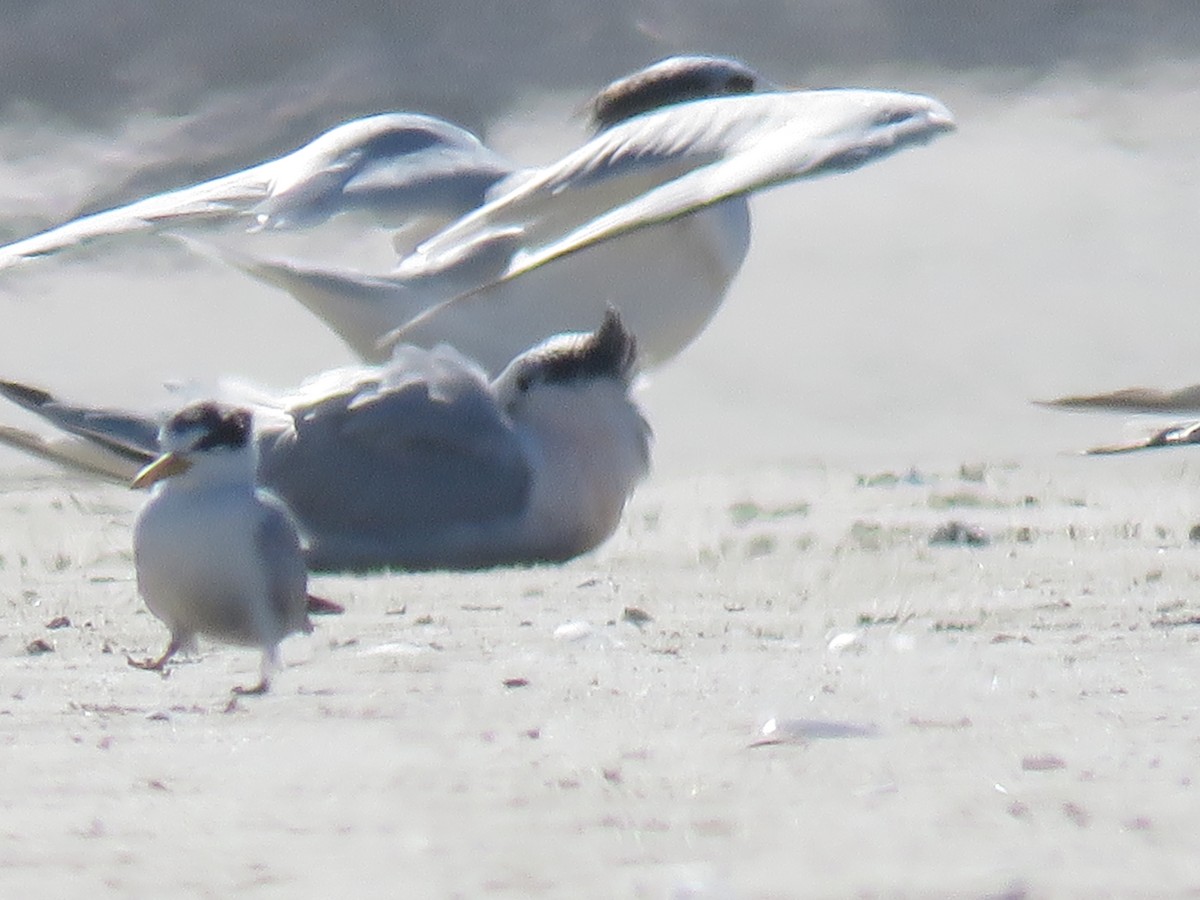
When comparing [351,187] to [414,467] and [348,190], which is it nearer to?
[348,190]

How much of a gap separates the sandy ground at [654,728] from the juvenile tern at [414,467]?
0.11 metres

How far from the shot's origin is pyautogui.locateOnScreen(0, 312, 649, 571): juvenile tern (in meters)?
4.25

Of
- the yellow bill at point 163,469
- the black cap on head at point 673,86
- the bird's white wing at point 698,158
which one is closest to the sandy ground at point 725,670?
the yellow bill at point 163,469

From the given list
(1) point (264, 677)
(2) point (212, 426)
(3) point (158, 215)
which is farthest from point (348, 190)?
(1) point (264, 677)

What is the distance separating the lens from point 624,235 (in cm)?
396

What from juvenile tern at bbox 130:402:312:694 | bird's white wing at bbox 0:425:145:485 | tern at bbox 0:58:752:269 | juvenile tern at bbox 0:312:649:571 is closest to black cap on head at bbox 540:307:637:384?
juvenile tern at bbox 0:312:649:571

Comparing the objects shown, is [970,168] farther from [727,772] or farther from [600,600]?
[727,772]

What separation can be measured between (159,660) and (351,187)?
5.46ft

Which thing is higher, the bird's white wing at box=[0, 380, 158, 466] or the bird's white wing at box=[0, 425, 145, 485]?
the bird's white wing at box=[0, 380, 158, 466]

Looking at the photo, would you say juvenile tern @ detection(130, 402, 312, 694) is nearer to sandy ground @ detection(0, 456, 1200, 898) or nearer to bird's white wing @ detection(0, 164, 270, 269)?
sandy ground @ detection(0, 456, 1200, 898)

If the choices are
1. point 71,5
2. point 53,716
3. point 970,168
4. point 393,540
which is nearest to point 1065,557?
point 393,540

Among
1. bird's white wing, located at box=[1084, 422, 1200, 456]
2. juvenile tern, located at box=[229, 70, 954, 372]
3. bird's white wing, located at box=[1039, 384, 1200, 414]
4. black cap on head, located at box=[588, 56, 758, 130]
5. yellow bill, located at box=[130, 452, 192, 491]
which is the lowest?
bird's white wing, located at box=[1084, 422, 1200, 456]

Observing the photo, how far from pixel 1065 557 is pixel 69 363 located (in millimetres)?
3469

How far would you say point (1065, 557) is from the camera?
13.1ft
